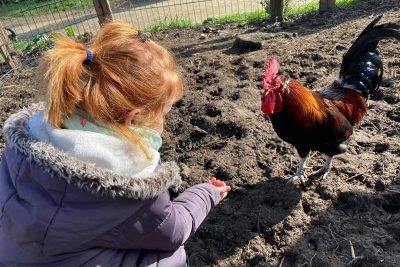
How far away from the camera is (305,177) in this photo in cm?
312

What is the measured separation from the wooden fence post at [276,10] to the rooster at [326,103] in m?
3.02

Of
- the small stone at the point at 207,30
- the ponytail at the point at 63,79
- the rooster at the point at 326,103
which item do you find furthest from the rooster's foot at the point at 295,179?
the small stone at the point at 207,30

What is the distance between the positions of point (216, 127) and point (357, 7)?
12.3ft

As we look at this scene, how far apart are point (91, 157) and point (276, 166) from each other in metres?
2.06

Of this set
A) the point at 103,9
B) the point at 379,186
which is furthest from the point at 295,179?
the point at 103,9

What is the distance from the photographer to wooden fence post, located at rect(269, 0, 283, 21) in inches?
232

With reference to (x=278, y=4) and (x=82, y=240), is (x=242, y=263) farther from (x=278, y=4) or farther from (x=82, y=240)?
(x=278, y=4)

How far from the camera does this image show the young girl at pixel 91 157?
141cm

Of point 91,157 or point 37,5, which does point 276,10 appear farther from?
point 37,5

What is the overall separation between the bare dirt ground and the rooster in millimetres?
269

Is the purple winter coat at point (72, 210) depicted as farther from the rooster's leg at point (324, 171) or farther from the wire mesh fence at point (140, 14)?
the wire mesh fence at point (140, 14)

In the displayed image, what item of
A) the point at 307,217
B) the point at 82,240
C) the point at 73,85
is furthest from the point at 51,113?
the point at 307,217

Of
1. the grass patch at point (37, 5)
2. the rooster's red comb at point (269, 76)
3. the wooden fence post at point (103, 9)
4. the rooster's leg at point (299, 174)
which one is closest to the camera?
the rooster's red comb at point (269, 76)

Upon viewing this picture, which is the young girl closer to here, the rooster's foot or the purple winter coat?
the purple winter coat
